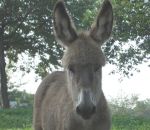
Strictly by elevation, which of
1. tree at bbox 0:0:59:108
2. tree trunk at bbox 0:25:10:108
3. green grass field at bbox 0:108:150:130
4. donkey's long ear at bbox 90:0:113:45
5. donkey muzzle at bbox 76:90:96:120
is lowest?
donkey muzzle at bbox 76:90:96:120

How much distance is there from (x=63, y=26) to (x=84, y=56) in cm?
86

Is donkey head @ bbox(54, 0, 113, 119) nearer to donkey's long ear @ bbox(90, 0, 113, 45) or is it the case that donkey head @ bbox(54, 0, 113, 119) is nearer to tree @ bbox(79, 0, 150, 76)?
donkey's long ear @ bbox(90, 0, 113, 45)

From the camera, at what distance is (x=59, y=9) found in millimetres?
7324

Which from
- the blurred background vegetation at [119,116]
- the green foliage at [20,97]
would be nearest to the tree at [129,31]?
the blurred background vegetation at [119,116]

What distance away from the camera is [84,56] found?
260 inches

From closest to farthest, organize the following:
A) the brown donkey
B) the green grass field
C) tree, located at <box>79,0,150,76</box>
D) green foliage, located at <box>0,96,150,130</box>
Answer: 1. the brown donkey
2. the green grass field
3. green foliage, located at <box>0,96,150,130</box>
4. tree, located at <box>79,0,150,76</box>

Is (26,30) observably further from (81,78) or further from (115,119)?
(81,78)

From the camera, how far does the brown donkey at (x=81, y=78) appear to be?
6.32 metres

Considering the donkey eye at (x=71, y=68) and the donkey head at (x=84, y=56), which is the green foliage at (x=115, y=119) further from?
the donkey eye at (x=71, y=68)

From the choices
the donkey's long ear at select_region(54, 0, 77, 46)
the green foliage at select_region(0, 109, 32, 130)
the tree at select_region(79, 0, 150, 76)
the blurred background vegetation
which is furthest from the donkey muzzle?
the tree at select_region(79, 0, 150, 76)

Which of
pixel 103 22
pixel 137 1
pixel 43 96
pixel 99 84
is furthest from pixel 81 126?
pixel 137 1

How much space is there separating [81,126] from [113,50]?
3043cm

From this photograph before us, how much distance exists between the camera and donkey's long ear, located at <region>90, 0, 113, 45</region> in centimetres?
725

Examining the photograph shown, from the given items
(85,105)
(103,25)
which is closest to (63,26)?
(103,25)
